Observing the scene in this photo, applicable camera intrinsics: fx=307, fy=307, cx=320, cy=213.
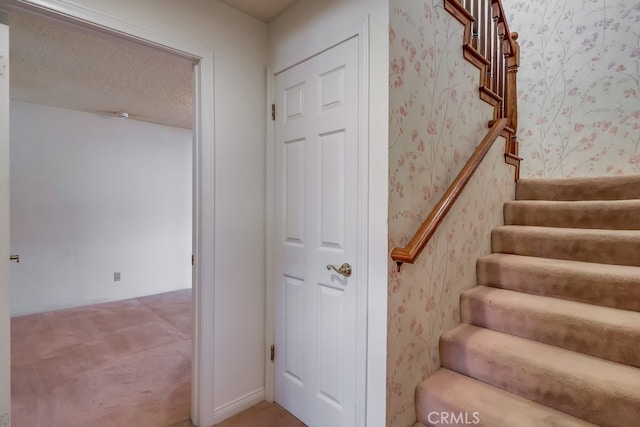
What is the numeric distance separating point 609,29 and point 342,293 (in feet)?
9.87

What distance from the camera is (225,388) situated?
1.75 metres

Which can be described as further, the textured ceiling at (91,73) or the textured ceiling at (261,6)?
the textured ceiling at (91,73)

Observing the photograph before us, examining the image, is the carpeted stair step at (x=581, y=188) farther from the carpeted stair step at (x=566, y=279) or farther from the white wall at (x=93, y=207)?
the white wall at (x=93, y=207)

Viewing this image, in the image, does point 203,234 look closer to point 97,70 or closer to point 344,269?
point 344,269

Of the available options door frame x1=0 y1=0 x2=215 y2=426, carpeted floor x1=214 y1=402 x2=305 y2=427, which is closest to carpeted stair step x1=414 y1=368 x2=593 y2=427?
carpeted floor x1=214 y1=402 x2=305 y2=427

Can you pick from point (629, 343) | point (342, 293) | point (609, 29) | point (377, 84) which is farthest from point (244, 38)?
point (609, 29)

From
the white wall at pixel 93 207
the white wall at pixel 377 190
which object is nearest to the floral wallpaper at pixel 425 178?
the white wall at pixel 377 190

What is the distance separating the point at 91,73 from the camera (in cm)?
262

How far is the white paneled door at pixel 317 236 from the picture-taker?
4.81 feet

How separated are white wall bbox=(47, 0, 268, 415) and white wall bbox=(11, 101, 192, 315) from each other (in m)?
3.00

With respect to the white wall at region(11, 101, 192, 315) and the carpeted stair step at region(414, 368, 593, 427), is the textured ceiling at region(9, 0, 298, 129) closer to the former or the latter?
the white wall at region(11, 101, 192, 315)

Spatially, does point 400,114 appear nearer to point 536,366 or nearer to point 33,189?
point 536,366

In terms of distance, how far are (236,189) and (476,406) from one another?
157cm

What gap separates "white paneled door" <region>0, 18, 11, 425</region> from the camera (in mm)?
1245
